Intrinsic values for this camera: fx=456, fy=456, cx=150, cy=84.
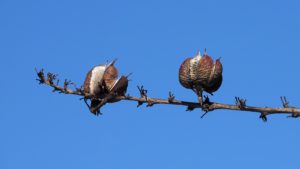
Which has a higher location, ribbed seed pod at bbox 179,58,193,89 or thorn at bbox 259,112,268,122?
ribbed seed pod at bbox 179,58,193,89

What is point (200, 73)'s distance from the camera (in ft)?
19.4

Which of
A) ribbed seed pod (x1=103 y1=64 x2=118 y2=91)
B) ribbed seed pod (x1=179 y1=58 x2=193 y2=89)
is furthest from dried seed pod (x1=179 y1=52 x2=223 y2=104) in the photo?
ribbed seed pod (x1=103 y1=64 x2=118 y2=91)

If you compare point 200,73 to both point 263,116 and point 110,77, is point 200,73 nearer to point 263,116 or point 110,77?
point 263,116

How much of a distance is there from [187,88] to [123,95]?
86cm

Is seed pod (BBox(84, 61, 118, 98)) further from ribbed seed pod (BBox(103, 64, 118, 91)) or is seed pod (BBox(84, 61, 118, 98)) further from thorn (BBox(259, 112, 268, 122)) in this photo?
thorn (BBox(259, 112, 268, 122))

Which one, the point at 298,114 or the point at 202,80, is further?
the point at 202,80

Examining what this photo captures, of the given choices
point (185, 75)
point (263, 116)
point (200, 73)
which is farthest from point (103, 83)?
point (263, 116)

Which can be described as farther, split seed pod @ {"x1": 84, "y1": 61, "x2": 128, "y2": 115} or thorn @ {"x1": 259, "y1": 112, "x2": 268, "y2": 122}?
split seed pod @ {"x1": 84, "y1": 61, "x2": 128, "y2": 115}

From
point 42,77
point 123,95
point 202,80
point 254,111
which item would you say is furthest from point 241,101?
point 42,77

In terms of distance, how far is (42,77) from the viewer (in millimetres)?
5844

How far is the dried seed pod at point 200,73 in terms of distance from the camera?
592 centimetres

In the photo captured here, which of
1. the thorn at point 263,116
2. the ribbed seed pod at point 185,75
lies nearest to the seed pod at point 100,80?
the ribbed seed pod at point 185,75

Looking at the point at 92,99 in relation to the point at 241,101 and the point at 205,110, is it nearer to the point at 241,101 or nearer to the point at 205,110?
the point at 205,110

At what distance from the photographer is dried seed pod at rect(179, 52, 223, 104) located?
19.4ft
